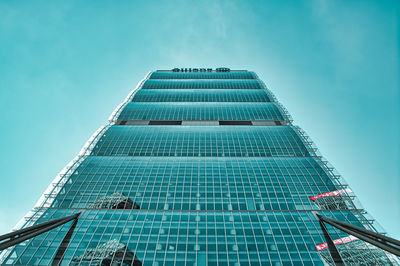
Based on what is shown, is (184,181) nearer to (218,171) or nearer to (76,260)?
(218,171)

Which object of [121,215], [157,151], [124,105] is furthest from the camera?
[124,105]

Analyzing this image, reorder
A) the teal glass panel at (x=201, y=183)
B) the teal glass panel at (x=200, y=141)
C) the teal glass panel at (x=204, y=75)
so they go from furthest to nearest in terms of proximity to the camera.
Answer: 1. the teal glass panel at (x=204, y=75)
2. the teal glass panel at (x=200, y=141)
3. the teal glass panel at (x=201, y=183)

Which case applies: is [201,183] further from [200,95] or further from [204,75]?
[204,75]

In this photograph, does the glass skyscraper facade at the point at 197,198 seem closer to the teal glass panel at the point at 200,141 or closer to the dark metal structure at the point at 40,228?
the teal glass panel at the point at 200,141

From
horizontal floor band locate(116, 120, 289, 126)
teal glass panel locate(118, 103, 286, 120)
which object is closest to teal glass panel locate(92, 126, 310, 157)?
horizontal floor band locate(116, 120, 289, 126)

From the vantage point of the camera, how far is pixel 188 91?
9875cm

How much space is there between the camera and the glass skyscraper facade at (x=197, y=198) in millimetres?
30781

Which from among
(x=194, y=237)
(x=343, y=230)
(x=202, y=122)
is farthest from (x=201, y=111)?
(x=343, y=230)

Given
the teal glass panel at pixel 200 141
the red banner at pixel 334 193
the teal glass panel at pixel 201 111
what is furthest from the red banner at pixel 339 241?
the teal glass panel at pixel 201 111

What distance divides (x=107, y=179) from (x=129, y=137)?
805 inches

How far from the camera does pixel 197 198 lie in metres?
43.6

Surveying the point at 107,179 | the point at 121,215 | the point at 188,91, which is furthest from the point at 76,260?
the point at 188,91

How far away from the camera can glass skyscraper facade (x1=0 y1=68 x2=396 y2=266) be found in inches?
1212

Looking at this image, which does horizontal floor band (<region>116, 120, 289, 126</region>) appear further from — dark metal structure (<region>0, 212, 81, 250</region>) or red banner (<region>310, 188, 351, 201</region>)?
dark metal structure (<region>0, 212, 81, 250</region>)
